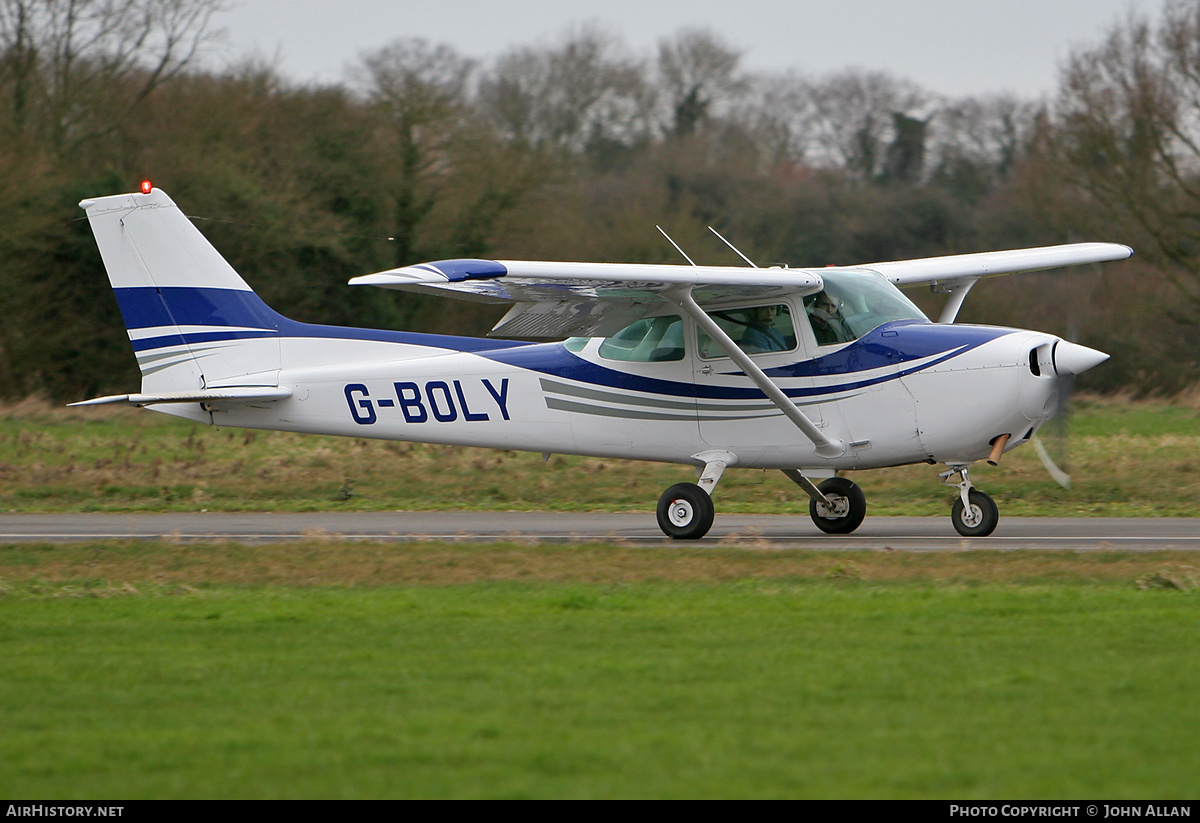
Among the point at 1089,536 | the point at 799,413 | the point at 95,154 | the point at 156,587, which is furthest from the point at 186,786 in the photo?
the point at 95,154

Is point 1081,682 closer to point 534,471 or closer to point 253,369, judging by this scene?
point 253,369

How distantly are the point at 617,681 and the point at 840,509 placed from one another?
295 inches

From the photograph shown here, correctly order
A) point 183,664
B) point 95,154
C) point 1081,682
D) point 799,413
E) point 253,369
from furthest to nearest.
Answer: point 95,154
point 253,369
point 799,413
point 183,664
point 1081,682

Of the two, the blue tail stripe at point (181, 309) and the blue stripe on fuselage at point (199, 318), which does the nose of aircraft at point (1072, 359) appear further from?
the blue tail stripe at point (181, 309)

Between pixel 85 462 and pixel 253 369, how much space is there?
7794 millimetres

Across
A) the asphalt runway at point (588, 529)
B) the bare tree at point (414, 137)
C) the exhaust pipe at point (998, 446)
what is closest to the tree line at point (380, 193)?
the bare tree at point (414, 137)

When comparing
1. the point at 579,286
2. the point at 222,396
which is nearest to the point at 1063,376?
the point at 579,286

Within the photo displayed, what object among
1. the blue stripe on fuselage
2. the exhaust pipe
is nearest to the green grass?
the exhaust pipe

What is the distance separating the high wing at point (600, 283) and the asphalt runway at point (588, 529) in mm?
2214

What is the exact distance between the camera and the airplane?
11773 millimetres

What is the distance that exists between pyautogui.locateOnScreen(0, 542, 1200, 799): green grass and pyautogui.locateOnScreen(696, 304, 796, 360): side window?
274 cm

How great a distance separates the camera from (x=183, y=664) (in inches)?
266

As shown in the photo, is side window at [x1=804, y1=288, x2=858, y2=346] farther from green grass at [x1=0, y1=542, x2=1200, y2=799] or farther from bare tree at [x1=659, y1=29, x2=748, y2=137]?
bare tree at [x1=659, y1=29, x2=748, y2=137]

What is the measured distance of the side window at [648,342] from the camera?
42.8ft
